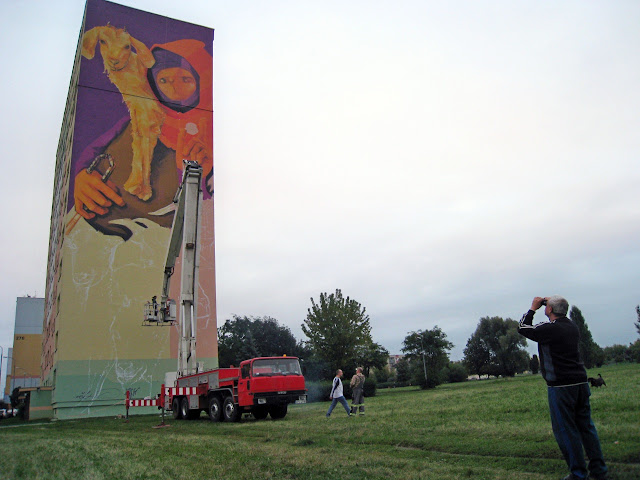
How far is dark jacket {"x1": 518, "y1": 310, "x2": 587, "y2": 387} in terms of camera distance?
6.12 m

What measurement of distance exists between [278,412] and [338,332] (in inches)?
819

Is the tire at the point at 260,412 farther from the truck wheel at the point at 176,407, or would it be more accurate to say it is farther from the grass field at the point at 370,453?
the grass field at the point at 370,453

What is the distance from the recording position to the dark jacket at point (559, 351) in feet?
20.1

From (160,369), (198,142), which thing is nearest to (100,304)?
(160,369)

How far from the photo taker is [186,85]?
43375mm

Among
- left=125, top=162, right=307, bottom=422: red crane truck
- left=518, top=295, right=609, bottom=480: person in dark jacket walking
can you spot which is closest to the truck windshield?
left=125, top=162, right=307, bottom=422: red crane truck

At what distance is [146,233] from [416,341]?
27.4 metres

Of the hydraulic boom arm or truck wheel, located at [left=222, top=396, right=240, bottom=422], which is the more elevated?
the hydraulic boom arm

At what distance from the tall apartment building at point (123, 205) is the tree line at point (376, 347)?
8280 millimetres

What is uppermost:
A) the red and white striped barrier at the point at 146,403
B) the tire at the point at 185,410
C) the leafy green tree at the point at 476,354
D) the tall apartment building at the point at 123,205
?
the tall apartment building at the point at 123,205

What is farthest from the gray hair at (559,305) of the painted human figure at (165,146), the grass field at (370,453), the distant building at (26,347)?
the distant building at (26,347)

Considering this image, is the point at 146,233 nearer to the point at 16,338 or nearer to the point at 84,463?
the point at 84,463

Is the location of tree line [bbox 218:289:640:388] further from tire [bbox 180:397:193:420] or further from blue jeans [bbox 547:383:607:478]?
blue jeans [bbox 547:383:607:478]

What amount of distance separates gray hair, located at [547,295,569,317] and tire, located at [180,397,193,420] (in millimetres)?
18333
